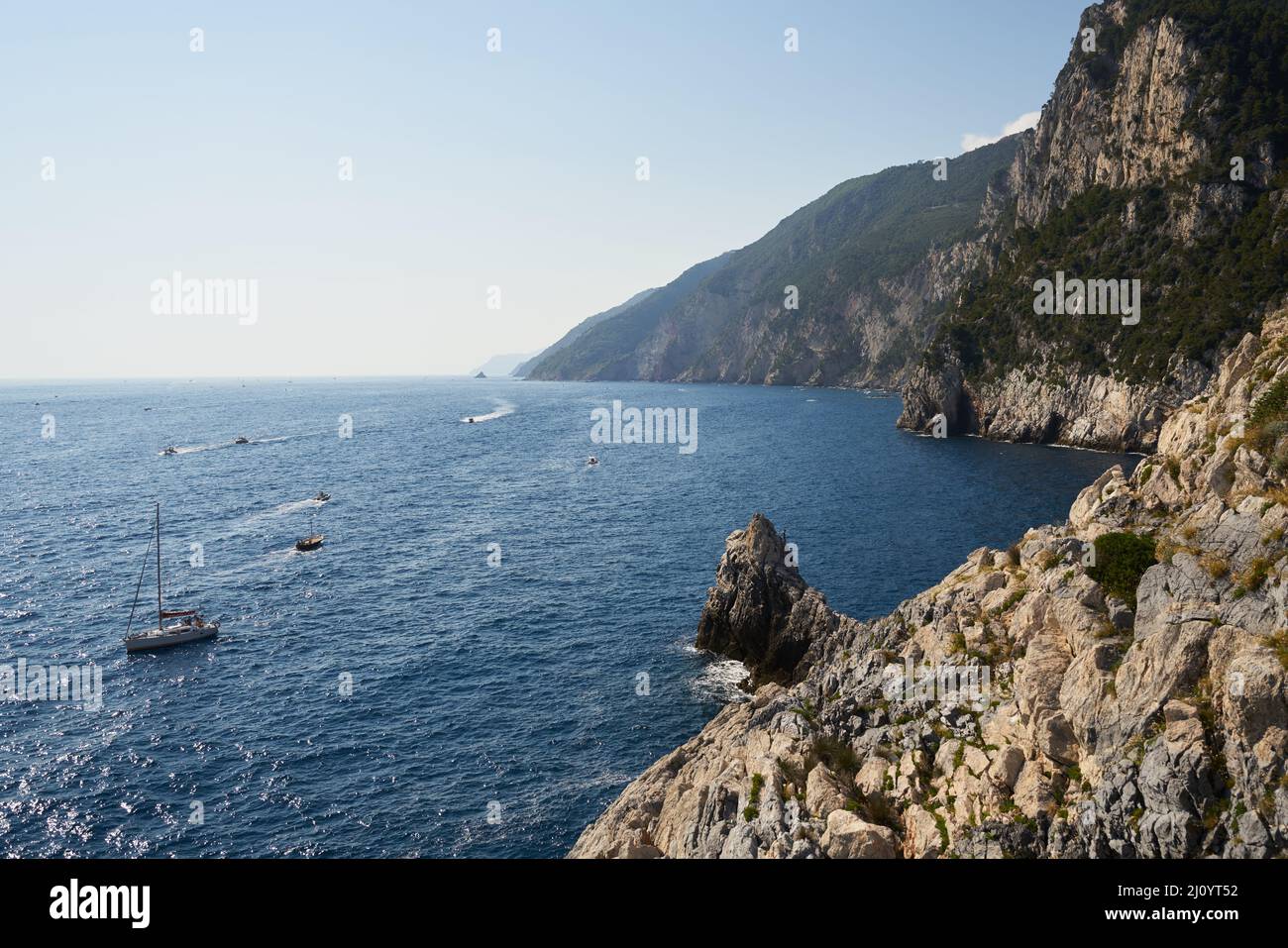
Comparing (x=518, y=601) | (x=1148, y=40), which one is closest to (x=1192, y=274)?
(x=1148, y=40)

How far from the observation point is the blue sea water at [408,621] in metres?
37.2

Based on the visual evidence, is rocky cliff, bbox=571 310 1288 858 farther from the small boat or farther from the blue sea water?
the small boat

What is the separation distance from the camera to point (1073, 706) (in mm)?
20891

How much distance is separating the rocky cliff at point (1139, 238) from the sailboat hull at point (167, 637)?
380 ft

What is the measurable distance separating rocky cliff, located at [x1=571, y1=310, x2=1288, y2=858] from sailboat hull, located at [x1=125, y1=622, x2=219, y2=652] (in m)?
39.0

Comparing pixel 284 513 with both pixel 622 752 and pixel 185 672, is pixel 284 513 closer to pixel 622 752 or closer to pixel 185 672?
pixel 185 672

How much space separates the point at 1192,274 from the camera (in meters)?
114

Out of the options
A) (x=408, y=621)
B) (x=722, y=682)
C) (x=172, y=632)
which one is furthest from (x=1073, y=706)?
(x=172, y=632)

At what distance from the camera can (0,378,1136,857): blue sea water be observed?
3725 centimetres

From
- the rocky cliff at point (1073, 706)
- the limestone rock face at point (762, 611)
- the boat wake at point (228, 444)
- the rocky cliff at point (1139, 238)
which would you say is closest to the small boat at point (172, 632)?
the limestone rock face at point (762, 611)

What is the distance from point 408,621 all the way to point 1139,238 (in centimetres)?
12844

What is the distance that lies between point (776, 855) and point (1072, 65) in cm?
18428

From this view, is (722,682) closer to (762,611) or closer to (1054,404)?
(762,611)

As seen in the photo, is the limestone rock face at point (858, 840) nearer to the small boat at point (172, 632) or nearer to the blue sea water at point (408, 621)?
the blue sea water at point (408, 621)
